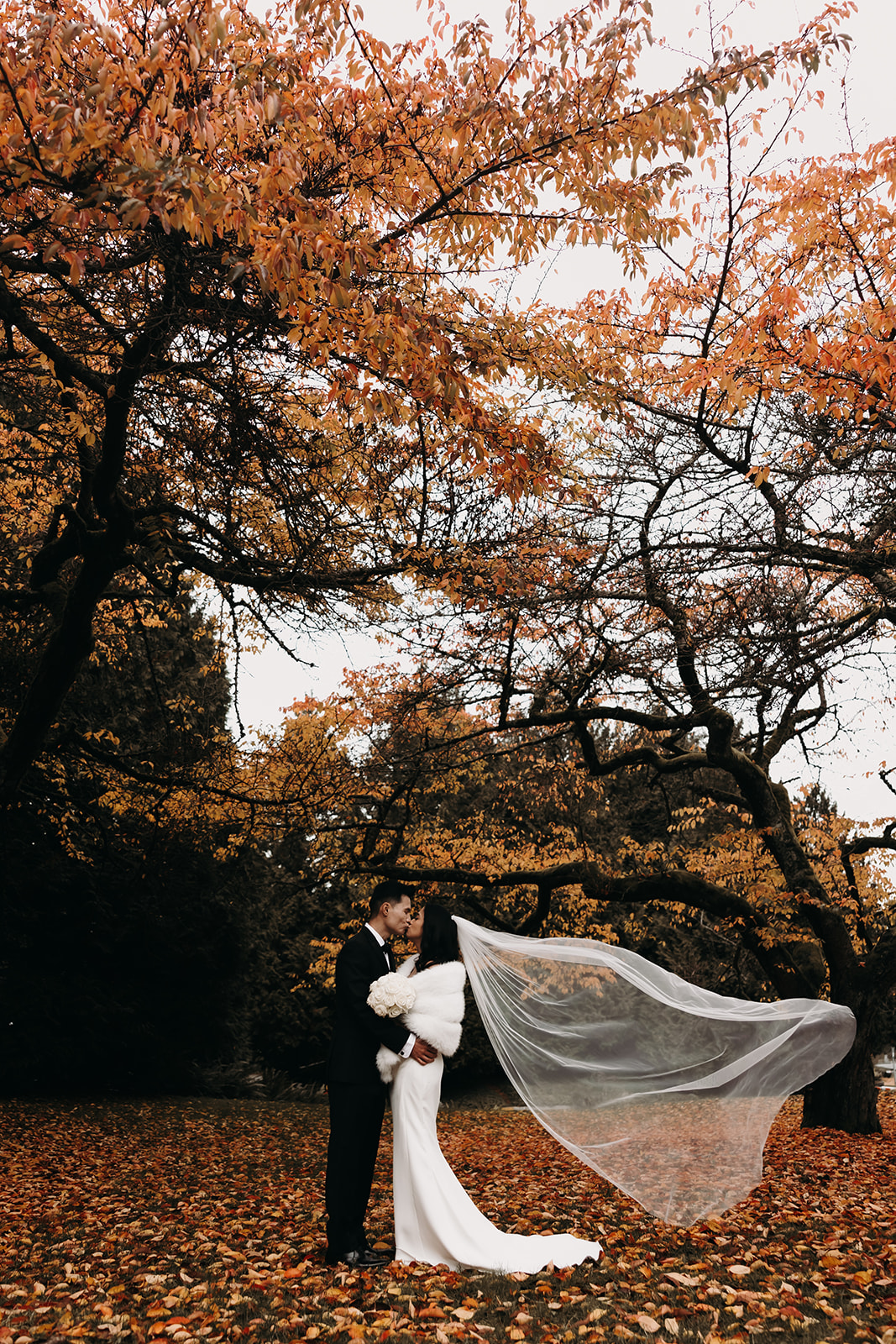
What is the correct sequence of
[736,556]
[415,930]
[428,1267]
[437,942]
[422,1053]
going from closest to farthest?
[428,1267]
[422,1053]
[437,942]
[415,930]
[736,556]

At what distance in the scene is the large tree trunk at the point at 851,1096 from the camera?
10789mm

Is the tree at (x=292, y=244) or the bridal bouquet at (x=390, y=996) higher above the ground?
the tree at (x=292, y=244)

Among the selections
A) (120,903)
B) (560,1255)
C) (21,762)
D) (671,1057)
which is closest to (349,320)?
(671,1057)

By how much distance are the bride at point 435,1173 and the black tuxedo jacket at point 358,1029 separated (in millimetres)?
80

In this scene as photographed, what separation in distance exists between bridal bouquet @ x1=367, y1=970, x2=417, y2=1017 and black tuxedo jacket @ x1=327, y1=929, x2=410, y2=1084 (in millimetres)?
71

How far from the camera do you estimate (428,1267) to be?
15.9 ft

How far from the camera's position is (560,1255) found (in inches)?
196

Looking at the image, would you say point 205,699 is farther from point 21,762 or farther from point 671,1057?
point 671,1057

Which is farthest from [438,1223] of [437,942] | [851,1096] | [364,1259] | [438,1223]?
[851,1096]

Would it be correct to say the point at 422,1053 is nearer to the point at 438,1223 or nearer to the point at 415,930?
the point at 415,930

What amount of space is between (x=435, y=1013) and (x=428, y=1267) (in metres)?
1.21

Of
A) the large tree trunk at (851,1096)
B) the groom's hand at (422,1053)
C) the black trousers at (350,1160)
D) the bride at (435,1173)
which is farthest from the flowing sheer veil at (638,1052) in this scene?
the large tree trunk at (851,1096)

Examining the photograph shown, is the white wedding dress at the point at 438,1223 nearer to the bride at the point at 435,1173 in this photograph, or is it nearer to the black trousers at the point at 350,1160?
the bride at the point at 435,1173

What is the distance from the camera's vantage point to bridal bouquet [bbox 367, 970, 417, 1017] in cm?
514
